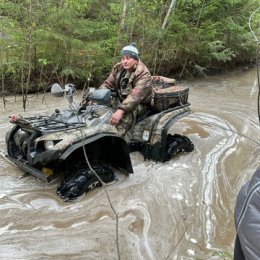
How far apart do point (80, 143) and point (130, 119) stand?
54.5 inches

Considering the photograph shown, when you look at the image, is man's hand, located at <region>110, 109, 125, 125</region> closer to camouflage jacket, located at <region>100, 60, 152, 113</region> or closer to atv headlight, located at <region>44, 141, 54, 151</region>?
camouflage jacket, located at <region>100, 60, 152, 113</region>

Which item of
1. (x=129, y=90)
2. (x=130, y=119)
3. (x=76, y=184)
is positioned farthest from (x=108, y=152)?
(x=129, y=90)

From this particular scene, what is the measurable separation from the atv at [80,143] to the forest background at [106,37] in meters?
2.93

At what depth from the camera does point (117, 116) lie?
471cm

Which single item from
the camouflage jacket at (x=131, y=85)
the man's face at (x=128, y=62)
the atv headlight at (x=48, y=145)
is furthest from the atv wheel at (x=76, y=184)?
the man's face at (x=128, y=62)

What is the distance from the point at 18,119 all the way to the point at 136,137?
5.60ft

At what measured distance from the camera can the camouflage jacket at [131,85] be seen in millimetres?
4906

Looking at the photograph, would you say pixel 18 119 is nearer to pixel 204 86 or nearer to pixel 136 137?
pixel 136 137

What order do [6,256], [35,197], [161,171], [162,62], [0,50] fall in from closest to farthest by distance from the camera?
[6,256] < [35,197] < [161,171] < [0,50] < [162,62]

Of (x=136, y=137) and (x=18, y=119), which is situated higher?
(x=18, y=119)

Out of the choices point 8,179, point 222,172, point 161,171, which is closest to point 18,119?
point 8,179

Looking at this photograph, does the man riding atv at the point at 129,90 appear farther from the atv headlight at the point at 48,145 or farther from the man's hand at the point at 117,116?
the atv headlight at the point at 48,145

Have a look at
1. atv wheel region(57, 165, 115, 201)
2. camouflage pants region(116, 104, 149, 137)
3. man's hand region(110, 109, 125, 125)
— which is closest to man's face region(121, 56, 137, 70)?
camouflage pants region(116, 104, 149, 137)

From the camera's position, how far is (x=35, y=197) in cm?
395
